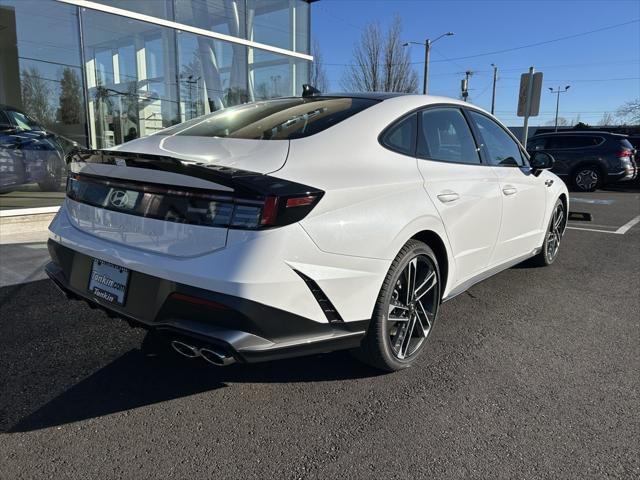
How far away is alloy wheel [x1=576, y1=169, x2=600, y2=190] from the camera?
14711mm

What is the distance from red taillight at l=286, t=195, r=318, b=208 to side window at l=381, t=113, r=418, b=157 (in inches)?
30.5

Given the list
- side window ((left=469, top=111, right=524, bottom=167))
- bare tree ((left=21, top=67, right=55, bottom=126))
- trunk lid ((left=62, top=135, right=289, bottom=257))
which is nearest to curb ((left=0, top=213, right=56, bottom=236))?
bare tree ((left=21, top=67, right=55, bottom=126))

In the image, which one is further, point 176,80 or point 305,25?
point 305,25

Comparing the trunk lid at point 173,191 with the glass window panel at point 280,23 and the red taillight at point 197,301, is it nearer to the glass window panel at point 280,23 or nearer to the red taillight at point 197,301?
the red taillight at point 197,301

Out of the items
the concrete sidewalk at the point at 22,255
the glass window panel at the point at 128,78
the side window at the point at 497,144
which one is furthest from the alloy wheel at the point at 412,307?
the glass window panel at the point at 128,78

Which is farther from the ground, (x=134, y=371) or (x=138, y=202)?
(x=138, y=202)

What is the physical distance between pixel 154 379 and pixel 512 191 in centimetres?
291

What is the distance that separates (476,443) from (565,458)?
373 millimetres

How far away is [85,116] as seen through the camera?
26.4 feet

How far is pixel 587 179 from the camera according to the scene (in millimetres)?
14836

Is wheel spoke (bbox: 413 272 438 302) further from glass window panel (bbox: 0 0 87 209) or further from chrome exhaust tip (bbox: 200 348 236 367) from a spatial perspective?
glass window panel (bbox: 0 0 87 209)

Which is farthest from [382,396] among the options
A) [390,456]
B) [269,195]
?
[269,195]

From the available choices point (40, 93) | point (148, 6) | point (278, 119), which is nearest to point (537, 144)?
point (148, 6)

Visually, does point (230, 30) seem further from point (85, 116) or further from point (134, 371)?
point (134, 371)
